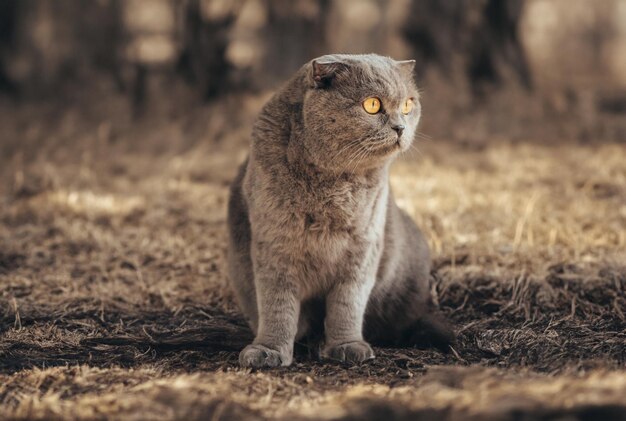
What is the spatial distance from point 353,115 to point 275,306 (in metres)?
0.81

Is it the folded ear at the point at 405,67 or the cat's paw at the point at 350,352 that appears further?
the folded ear at the point at 405,67

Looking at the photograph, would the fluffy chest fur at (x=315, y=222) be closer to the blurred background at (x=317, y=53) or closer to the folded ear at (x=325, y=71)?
the folded ear at (x=325, y=71)

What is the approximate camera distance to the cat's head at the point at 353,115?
2996 mm

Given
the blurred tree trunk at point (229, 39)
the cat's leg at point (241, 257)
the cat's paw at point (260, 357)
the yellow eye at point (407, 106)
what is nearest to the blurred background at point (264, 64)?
the blurred tree trunk at point (229, 39)

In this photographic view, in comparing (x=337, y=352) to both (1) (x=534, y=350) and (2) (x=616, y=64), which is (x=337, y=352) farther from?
(2) (x=616, y=64)

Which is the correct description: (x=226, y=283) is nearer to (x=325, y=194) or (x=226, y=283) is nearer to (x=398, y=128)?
(x=325, y=194)

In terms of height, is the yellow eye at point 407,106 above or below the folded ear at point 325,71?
below

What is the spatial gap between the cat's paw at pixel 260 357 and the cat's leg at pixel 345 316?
0.71 feet

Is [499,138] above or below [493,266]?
above

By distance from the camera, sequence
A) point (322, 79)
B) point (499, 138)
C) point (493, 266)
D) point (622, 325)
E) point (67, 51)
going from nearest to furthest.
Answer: point (322, 79) < point (622, 325) < point (493, 266) < point (499, 138) < point (67, 51)

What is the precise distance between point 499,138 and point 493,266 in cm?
310

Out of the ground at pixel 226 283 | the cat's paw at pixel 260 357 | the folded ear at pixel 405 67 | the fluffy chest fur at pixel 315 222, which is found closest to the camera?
the ground at pixel 226 283

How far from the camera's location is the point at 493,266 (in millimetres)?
4016

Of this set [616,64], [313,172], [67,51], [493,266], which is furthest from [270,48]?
[313,172]
